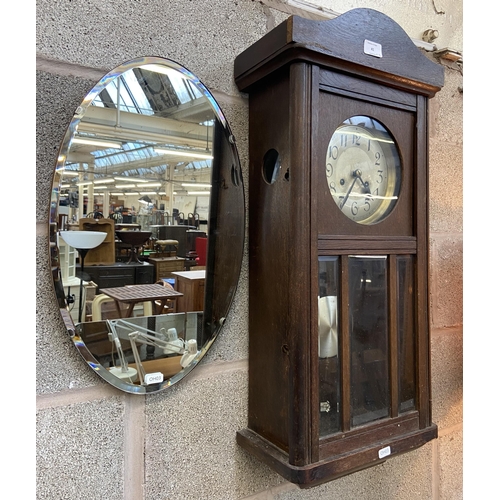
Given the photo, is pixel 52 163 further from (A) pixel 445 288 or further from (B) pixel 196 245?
(A) pixel 445 288

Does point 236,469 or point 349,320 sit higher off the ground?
point 349,320

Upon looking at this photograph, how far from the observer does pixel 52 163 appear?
2.03 ft

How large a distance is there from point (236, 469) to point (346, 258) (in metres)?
0.45

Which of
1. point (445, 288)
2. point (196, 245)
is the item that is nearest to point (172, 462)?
point (196, 245)

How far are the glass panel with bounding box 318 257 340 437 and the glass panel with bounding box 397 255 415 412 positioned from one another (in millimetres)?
145

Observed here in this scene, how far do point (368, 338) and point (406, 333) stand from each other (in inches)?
3.5

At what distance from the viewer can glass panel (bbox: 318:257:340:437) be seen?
0.66 meters

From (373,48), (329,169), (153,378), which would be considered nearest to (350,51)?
(373,48)

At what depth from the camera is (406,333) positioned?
0.76 metres

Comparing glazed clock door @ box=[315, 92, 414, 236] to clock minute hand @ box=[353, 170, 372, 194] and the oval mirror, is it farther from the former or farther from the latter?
the oval mirror

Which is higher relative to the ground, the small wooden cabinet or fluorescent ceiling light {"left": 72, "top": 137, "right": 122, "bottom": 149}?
fluorescent ceiling light {"left": 72, "top": 137, "right": 122, "bottom": 149}

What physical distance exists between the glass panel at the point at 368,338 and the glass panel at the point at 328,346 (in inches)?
1.4

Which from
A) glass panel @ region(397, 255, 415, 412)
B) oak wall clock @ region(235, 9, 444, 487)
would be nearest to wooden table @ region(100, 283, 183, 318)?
oak wall clock @ region(235, 9, 444, 487)

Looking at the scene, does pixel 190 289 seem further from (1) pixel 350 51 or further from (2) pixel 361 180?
(1) pixel 350 51
